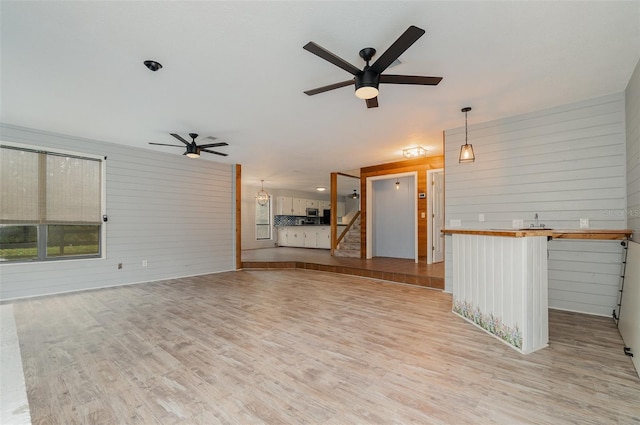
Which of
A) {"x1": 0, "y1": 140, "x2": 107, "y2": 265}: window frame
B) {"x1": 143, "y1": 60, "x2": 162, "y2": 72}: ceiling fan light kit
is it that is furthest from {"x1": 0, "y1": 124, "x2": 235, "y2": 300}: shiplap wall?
{"x1": 143, "y1": 60, "x2": 162, "y2": 72}: ceiling fan light kit

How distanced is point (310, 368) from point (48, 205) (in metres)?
5.27

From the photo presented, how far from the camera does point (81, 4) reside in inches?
79.4

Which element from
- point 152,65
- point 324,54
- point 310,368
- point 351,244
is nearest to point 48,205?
point 152,65

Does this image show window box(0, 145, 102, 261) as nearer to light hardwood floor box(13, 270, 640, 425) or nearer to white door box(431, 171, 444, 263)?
light hardwood floor box(13, 270, 640, 425)

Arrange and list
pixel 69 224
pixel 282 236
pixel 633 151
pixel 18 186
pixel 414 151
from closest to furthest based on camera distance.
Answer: pixel 633 151 → pixel 18 186 → pixel 69 224 → pixel 414 151 → pixel 282 236

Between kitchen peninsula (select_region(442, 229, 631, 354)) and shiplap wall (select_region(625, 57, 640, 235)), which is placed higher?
shiplap wall (select_region(625, 57, 640, 235))

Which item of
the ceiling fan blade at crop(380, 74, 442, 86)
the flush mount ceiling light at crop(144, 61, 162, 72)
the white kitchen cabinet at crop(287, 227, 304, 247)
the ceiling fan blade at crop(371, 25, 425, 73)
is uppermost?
the flush mount ceiling light at crop(144, 61, 162, 72)

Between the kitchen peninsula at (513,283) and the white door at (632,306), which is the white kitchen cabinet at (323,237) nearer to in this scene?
the kitchen peninsula at (513,283)

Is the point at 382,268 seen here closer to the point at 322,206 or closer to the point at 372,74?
the point at 372,74

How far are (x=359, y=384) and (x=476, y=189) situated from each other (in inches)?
141

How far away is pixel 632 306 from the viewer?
2.61 m

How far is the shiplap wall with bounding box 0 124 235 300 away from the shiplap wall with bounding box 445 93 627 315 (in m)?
5.58

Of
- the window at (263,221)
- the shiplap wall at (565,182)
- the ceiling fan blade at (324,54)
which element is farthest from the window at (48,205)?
the shiplap wall at (565,182)

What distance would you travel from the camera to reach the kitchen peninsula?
259 cm
